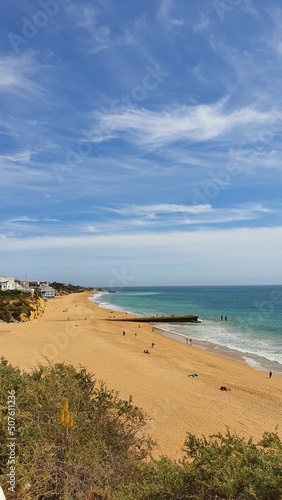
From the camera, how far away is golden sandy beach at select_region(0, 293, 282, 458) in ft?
46.8

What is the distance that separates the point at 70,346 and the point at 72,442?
2351 centimetres

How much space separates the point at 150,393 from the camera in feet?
57.8

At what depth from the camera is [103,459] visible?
271 inches

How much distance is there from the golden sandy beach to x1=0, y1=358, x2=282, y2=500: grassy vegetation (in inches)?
161

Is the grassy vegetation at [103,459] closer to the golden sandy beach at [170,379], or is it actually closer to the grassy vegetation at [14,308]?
the golden sandy beach at [170,379]

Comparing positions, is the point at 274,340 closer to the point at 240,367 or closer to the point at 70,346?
the point at 240,367

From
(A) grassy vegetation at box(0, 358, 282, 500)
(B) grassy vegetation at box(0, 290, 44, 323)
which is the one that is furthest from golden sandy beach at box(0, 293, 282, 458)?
(B) grassy vegetation at box(0, 290, 44, 323)

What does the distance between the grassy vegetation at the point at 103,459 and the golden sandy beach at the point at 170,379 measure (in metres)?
4.09

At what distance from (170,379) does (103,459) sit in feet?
49.7

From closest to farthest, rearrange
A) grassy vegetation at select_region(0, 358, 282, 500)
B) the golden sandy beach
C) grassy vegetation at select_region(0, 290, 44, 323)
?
grassy vegetation at select_region(0, 358, 282, 500) < the golden sandy beach < grassy vegetation at select_region(0, 290, 44, 323)

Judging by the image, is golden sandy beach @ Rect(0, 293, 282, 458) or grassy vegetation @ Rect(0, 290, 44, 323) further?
grassy vegetation @ Rect(0, 290, 44, 323)

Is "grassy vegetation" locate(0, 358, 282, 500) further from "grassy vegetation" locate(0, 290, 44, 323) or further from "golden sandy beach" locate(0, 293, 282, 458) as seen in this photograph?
"grassy vegetation" locate(0, 290, 44, 323)

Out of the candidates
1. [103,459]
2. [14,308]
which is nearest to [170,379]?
[103,459]

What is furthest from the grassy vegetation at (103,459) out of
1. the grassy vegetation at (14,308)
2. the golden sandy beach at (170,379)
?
the grassy vegetation at (14,308)
